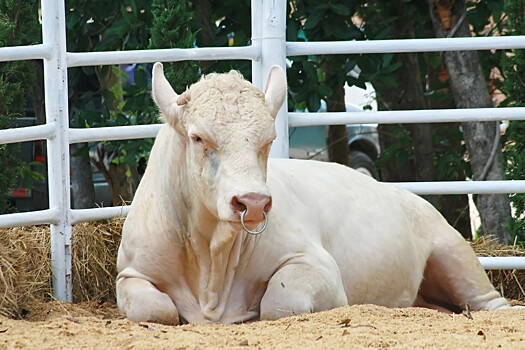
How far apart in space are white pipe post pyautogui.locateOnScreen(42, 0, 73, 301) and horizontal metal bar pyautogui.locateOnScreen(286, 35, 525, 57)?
1.38 metres

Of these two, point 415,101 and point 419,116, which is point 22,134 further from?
point 415,101

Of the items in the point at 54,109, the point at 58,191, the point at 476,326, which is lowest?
the point at 476,326

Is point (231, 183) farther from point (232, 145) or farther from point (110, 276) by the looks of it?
point (110, 276)

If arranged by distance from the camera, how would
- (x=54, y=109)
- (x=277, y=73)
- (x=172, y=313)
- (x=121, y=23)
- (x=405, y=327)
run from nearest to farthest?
(x=405, y=327), (x=172, y=313), (x=277, y=73), (x=54, y=109), (x=121, y=23)

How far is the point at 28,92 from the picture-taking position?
741cm

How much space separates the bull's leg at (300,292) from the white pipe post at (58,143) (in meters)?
1.38

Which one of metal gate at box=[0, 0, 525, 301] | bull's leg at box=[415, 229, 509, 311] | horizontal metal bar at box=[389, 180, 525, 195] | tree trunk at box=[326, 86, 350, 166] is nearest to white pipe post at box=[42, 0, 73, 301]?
metal gate at box=[0, 0, 525, 301]

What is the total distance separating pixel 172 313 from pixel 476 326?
4.41 ft

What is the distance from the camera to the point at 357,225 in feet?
19.7

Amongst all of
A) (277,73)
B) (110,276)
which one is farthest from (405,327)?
(110,276)

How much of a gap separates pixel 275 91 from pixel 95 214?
1466 millimetres

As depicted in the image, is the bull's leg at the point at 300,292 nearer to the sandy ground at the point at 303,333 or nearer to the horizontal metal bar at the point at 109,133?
the sandy ground at the point at 303,333

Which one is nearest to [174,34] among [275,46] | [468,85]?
[275,46]

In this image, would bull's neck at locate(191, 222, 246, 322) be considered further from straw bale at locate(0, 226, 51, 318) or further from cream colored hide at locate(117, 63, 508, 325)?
straw bale at locate(0, 226, 51, 318)
